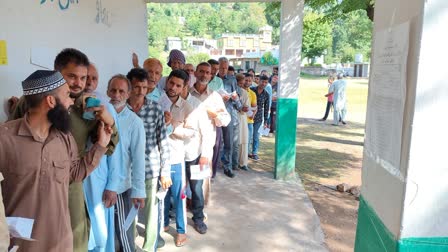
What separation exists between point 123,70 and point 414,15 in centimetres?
416

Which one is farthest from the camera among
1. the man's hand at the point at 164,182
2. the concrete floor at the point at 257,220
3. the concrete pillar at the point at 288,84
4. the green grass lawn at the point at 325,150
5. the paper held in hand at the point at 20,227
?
the green grass lawn at the point at 325,150

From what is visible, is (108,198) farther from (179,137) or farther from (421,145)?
(421,145)

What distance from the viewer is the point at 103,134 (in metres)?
2.12

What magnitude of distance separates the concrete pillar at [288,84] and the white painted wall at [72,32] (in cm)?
226

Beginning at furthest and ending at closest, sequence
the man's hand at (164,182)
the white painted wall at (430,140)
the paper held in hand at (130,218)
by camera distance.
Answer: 1. the man's hand at (164,182)
2. the paper held in hand at (130,218)
3. the white painted wall at (430,140)

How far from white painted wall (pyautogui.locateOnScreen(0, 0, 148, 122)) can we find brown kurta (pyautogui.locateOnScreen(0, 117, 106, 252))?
68 centimetres

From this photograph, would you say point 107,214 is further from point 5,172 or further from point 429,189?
point 429,189

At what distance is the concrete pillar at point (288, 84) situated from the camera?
5441 millimetres

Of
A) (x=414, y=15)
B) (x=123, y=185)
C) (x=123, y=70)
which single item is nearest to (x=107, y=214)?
(x=123, y=185)

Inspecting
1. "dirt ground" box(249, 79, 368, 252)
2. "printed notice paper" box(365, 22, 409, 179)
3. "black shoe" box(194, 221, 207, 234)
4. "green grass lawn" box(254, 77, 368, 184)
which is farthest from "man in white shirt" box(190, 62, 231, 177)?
"green grass lawn" box(254, 77, 368, 184)

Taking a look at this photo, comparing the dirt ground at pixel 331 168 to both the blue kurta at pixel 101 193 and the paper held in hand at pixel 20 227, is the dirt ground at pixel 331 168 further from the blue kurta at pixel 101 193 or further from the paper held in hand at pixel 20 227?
the paper held in hand at pixel 20 227

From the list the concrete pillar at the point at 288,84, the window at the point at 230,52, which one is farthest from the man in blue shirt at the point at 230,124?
the window at the point at 230,52

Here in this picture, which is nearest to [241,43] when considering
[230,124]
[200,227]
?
[230,124]

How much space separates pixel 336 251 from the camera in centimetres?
365
